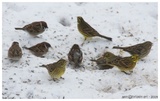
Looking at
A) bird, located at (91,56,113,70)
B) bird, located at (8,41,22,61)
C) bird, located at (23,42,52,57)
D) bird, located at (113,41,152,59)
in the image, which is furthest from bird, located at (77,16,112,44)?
bird, located at (8,41,22,61)

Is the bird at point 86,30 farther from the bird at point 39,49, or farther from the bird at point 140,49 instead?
the bird at point 39,49

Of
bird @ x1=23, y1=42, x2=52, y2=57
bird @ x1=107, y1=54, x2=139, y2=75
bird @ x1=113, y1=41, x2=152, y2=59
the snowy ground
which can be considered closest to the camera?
the snowy ground

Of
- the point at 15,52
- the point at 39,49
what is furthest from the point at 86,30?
the point at 15,52

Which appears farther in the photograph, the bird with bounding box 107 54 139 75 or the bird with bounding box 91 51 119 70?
the bird with bounding box 91 51 119 70

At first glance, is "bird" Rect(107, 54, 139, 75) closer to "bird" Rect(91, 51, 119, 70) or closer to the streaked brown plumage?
"bird" Rect(91, 51, 119, 70)

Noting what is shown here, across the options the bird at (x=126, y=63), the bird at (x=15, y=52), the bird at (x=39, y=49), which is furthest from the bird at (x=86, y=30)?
the bird at (x=15, y=52)

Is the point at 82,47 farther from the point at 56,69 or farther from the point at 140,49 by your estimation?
the point at 56,69

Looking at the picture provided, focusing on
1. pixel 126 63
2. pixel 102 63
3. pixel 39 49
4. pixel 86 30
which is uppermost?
pixel 86 30
